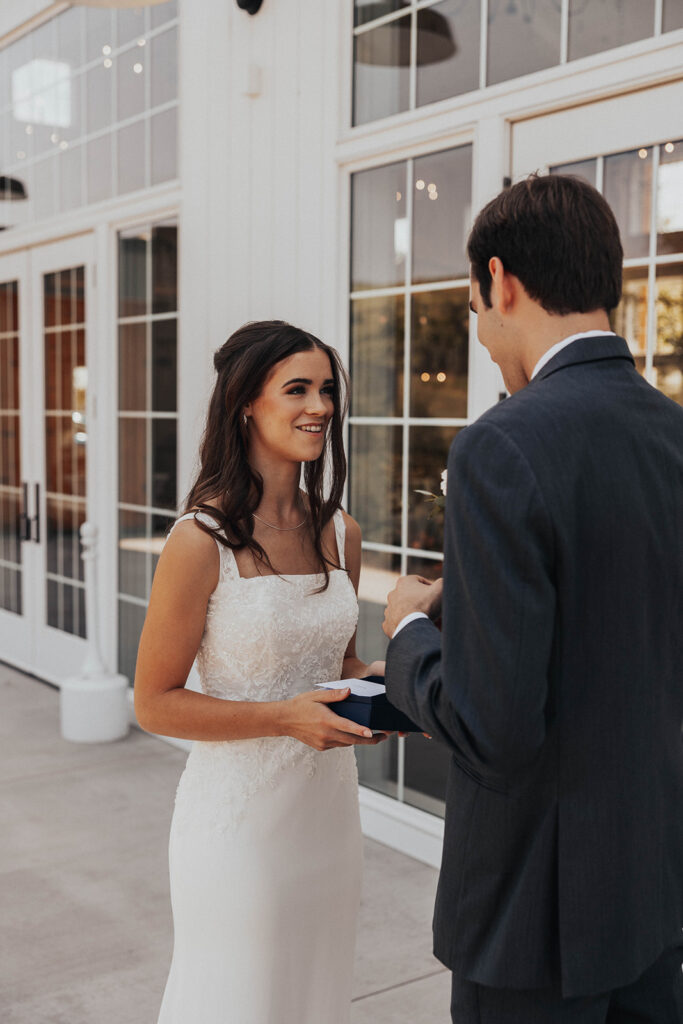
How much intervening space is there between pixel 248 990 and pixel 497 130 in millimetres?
2486

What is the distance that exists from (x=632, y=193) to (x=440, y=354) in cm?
87

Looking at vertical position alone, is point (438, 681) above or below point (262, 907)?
above

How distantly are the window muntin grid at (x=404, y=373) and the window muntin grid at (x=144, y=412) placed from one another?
129cm

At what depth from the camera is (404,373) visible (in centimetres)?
356

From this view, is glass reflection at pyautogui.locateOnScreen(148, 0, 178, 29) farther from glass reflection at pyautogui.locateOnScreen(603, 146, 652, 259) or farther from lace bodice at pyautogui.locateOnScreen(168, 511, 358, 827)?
lace bodice at pyautogui.locateOnScreen(168, 511, 358, 827)

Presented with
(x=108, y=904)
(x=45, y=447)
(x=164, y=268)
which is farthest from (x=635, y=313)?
(x=45, y=447)

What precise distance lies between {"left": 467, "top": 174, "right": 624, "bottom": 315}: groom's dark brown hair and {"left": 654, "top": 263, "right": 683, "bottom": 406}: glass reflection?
5.31ft

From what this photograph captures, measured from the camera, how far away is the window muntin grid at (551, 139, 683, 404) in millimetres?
2656

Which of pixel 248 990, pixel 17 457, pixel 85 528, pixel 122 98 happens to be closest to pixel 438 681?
pixel 248 990

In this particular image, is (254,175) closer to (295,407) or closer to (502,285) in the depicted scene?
(295,407)

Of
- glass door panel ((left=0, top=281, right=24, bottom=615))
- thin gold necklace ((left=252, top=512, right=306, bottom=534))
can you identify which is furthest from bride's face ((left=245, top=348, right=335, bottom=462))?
glass door panel ((left=0, top=281, right=24, bottom=615))

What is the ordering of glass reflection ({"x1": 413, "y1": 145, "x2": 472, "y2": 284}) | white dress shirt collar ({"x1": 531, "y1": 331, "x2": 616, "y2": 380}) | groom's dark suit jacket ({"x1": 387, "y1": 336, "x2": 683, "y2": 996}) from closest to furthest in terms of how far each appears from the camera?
groom's dark suit jacket ({"x1": 387, "y1": 336, "x2": 683, "y2": 996}) → white dress shirt collar ({"x1": 531, "y1": 331, "x2": 616, "y2": 380}) → glass reflection ({"x1": 413, "y1": 145, "x2": 472, "y2": 284})

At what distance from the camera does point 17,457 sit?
624 centimetres

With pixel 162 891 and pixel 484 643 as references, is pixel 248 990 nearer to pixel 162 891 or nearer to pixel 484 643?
pixel 484 643
